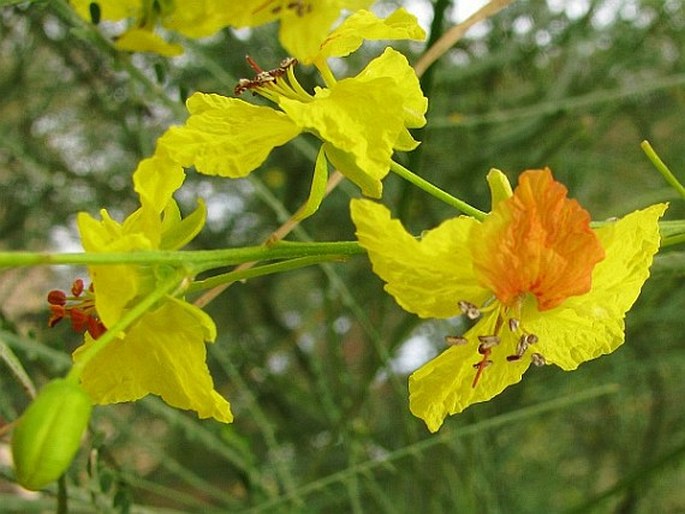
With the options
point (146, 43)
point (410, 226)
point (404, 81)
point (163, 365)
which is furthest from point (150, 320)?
point (410, 226)

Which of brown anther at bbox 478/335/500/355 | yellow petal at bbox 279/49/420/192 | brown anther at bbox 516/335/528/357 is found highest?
yellow petal at bbox 279/49/420/192

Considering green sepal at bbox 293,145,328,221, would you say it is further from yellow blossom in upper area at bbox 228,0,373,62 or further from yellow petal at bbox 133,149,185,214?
yellow blossom in upper area at bbox 228,0,373,62

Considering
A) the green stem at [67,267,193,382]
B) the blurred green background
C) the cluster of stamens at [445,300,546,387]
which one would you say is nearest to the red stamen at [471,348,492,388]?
the cluster of stamens at [445,300,546,387]

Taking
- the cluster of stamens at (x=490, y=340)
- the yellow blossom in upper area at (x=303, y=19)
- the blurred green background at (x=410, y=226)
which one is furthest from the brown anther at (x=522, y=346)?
the blurred green background at (x=410, y=226)

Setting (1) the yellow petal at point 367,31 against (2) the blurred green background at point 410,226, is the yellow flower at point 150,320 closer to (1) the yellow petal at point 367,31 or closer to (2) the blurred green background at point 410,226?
(1) the yellow petal at point 367,31

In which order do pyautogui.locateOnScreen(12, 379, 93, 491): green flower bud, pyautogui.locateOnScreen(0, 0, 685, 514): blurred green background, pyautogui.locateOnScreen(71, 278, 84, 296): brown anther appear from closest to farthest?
pyautogui.locateOnScreen(12, 379, 93, 491): green flower bud
pyautogui.locateOnScreen(71, 278, 84, 296): brown anther
pyautogui.locateOnScreen(0, 0, 685, 514): blurred green background

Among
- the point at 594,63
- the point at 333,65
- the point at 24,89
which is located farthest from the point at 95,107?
the point at 594,63

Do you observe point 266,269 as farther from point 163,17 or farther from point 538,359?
point 163,17
